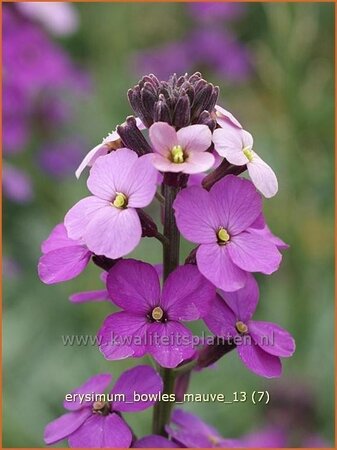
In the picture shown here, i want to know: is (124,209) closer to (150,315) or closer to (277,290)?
(150,315)

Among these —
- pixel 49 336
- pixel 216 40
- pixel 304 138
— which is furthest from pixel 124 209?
pixel 216 40

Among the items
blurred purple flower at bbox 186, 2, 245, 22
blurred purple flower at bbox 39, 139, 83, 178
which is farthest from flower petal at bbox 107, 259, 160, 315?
blurred purple flower at bbox 186, 2, 245, 22

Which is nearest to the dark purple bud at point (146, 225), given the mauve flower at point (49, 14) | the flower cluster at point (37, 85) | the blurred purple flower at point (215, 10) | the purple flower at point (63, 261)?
the purple flower at point (63, 261)

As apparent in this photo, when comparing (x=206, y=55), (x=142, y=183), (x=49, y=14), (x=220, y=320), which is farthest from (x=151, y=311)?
(x=206, y=55)

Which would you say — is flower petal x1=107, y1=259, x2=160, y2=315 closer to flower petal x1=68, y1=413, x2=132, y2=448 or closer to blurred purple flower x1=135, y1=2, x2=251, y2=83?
flower petal x1=68, y1=413, x2=132, y2=448

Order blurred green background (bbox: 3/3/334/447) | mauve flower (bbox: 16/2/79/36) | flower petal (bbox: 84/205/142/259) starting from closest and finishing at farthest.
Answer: flower petal (bbox: 84/205/142/259) → blurred green background (bbox: 3/3/334/447) → mauve flower (bbox: 16/2/79/36)

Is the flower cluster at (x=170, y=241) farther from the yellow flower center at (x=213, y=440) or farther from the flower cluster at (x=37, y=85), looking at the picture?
the flower cluster at (x=37, y=85)

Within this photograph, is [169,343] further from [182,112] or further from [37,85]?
[37,85]
